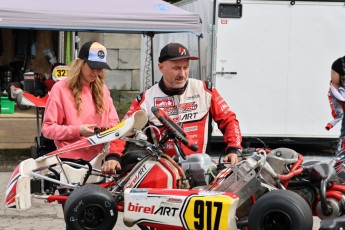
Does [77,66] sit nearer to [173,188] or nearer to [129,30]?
[173,188]

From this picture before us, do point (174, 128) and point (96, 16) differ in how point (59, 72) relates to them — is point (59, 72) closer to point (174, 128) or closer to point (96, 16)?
point (96, 16)

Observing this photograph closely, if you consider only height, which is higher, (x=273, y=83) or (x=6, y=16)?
(x=6, y=16)

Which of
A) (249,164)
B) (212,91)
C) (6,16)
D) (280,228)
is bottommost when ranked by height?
(280,228)

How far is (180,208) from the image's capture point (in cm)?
471

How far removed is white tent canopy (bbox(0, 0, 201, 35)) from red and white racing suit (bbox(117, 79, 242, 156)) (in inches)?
239

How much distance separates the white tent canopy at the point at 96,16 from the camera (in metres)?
11.4

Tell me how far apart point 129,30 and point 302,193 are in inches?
282

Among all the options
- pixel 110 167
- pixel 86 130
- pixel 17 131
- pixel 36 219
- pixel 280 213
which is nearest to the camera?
pixel 280 213

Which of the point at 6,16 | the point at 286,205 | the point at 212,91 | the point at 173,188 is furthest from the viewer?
the point at 6,16

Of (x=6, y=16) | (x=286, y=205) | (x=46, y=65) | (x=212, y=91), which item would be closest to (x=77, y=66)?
(x=212, y=91)

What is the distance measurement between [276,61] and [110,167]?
313 inches

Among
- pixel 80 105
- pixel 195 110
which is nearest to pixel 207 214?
pixel 195 110

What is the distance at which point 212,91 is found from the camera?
225 inches

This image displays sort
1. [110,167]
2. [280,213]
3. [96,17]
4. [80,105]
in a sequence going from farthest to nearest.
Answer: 1. [96,17]
2. [80,105]
3. [110,167]
4. [280,213]
